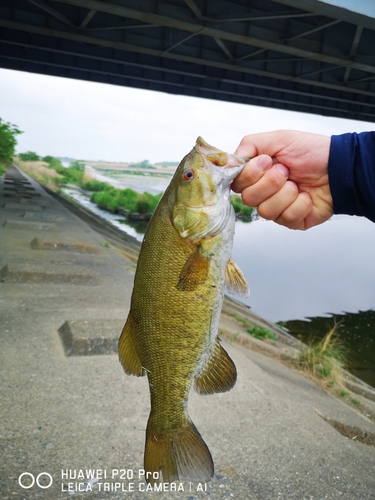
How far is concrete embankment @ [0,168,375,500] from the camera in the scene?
12.6ft

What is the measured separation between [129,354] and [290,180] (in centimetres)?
163

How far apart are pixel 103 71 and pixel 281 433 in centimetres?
1996

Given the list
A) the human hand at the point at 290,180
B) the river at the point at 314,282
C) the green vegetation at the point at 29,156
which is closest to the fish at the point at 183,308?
the human hand at the point at 290,180

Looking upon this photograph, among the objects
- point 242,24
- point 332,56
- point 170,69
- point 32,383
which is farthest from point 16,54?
point 32,383

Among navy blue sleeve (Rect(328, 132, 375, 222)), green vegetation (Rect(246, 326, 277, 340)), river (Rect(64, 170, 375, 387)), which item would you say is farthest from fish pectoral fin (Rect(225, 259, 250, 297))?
river (Rect(64, 170, 375, 387))

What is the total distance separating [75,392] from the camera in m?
5.00

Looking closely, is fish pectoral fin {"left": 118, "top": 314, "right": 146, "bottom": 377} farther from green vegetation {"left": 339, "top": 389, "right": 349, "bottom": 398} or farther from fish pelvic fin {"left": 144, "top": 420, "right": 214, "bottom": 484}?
green vegetation {"left": 339, "top": 389, "right": 349, "bottom": 398}

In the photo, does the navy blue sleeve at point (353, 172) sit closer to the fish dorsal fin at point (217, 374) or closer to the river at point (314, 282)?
the fish dorsal fin at point (217, 374)

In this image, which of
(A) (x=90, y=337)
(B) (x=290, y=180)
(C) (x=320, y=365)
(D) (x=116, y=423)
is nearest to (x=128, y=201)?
(C) (x=320, y=365)

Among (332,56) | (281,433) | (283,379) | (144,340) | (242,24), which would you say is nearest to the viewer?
(144,340)

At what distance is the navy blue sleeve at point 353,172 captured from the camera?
109 inches

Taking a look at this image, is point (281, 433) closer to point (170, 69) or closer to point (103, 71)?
point (170, 69)

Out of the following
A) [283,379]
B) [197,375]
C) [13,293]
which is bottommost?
[283,379]

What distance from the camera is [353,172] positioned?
2.82 meters
